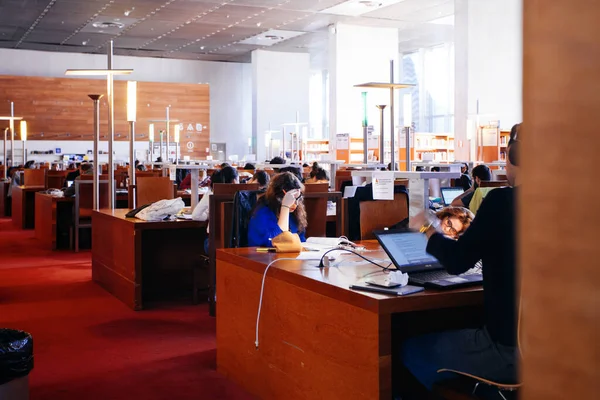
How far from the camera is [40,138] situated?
20703 millimetres

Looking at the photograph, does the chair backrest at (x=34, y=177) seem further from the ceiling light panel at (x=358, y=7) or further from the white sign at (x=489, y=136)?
the white sign at (x=489, y=136)

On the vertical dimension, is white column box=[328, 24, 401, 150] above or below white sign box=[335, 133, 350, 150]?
above

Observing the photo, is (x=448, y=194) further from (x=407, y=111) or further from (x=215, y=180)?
(x=215, y=180)

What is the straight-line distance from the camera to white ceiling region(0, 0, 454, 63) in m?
15.4

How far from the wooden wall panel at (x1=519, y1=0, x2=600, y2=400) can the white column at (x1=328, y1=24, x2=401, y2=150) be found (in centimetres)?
1720

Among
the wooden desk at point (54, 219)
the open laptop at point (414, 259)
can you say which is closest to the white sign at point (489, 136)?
the wooden desk at point (54, 219)

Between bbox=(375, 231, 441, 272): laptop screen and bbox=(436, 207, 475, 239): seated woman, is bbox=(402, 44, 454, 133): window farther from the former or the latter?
bbox=(375, 231, 441, 272): laptop screen

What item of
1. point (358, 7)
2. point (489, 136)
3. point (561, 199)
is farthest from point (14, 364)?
point (358, 7)

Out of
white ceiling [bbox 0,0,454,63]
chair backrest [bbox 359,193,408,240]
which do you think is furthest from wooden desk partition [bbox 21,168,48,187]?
chair backrest [bbox 359,193,408,240]

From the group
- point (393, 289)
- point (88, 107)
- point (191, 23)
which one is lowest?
point (393, 289)

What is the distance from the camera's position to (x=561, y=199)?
1.45 feet

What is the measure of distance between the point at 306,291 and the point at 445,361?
0.63 meters

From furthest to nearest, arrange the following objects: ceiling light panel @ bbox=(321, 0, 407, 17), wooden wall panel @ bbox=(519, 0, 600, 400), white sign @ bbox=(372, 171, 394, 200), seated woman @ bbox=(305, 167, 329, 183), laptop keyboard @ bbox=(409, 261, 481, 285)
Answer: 1. ceiling light panel @ bbox=(321, 0, 407, 17)
2. seated woman @ bbox=(305, 167, 329, 183)
3. white sign @ bbox=(372, 171, 394, 200)
4. laptop keyboard @ bbox=(409, 261, 481, 285)
5. wooden wall panel @ bbox=(519, 0, 600, 400)

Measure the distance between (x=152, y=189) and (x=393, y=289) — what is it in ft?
16.3
